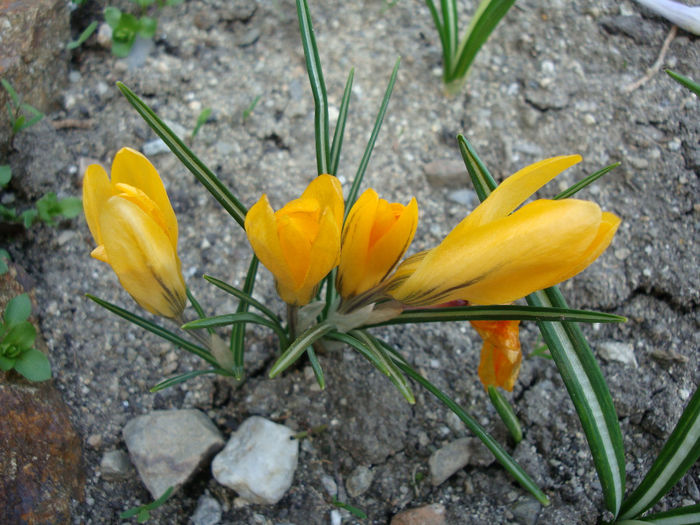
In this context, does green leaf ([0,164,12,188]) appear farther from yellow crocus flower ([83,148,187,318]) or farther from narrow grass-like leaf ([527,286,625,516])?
narrow grass-like leaf ([527,286,625,516])

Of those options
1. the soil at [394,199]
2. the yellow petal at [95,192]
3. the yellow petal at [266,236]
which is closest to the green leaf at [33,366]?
the soil at [394,199]

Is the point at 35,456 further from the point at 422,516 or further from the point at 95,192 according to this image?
the point at 422,516

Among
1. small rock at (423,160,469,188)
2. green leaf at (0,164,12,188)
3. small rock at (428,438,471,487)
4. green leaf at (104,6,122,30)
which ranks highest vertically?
green leaf at (104,6,122,30)

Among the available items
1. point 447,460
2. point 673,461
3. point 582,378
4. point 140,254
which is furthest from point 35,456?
point 673,461

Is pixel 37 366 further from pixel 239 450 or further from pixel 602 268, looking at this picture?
pixel 602 268

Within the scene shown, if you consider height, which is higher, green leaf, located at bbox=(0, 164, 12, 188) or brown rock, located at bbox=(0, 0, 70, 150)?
brown rock, located at bbox=(0, 0, 70, 150)

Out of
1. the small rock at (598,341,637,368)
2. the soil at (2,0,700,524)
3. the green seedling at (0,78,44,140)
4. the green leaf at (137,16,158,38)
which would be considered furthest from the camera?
the green leaf at (137,16,158,38)

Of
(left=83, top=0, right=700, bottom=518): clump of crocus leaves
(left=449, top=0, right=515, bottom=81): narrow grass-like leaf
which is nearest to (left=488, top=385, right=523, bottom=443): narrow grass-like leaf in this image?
(left=83, top=0, right=700, bottom=518): clump of crocus leaves

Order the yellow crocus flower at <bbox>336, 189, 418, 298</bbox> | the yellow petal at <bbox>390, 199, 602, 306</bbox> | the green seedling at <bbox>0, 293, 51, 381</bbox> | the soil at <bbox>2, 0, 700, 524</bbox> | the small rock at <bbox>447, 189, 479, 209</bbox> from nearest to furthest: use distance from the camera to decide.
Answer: the yellow petal at <bbox>390, 199, 602, 306</bbox> < the yellow crocus flower at <bbox>336, 189, 418, 298</bbox> < the green seedling at <bbox>0, 293, 51, 381</bbox> < the soil at <bbox>2, 0, 700, 524</bbox> < the small rock at <bbox>447, 189, 479, 209</bbox>
